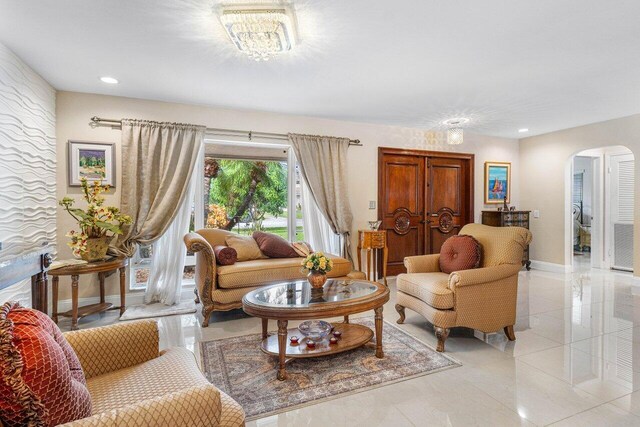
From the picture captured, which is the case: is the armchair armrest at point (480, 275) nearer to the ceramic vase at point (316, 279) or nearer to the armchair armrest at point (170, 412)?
the ceramic vase at point (316, 279)

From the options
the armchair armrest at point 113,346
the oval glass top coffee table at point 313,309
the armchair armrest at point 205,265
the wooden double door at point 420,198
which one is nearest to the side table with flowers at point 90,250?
the armchair armrest at point 205,265

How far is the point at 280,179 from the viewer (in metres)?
4.84

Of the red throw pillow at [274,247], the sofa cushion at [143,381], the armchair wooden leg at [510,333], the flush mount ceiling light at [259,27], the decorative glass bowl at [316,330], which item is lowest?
the armchair wooden leg at [510,333]

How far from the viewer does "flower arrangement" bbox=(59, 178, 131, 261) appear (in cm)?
325

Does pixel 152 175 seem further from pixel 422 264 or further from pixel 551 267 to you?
pixel 551 267

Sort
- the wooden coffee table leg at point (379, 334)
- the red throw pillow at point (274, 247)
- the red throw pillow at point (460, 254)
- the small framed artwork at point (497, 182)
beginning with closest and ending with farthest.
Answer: the wooden coffee table leg at point (379, 334), the red throw pillow at point (460, 254), the red throw pillow at point (274, 247), the small framed artwork at point (497, 182)

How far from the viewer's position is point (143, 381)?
4.67 feet

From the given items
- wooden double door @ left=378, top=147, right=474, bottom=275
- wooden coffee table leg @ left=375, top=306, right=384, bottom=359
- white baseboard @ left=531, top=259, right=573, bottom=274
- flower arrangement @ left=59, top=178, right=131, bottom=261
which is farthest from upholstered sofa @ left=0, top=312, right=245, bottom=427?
white baseboard @ left=531, top=259, right=573, bottom=274

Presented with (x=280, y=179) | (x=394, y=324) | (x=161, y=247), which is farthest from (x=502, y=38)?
(x=161, y=247)

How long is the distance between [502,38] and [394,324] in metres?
2.66

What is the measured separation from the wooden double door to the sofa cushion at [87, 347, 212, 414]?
13.7 feet

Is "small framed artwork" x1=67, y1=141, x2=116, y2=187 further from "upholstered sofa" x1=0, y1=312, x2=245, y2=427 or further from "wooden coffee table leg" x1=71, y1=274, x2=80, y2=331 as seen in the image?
"upholstered sofa" x1=0, y1=312, x2=245, y2=427

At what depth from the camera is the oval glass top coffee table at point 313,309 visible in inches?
88.4

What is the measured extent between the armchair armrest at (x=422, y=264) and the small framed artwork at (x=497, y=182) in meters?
3.37
